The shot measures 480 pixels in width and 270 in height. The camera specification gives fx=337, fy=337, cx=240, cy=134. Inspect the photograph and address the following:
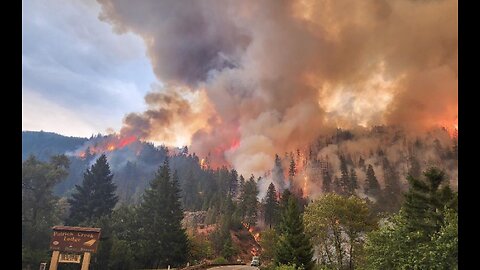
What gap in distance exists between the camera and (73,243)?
31.1 metres

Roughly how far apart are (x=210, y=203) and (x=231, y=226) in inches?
1125

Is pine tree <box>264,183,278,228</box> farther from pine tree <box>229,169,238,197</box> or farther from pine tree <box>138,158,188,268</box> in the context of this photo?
pine tree <box>138,158,188,268</box>

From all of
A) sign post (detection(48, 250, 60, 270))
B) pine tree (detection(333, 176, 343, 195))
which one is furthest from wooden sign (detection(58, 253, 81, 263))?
pine tree (detection(333, 176, 343, 195))

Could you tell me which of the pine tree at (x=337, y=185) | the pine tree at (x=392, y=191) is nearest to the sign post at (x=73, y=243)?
the pine tree at (x=392, y=191)

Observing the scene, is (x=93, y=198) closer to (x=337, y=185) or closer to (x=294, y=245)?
(x=294, y=245)

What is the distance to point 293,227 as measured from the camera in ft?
153

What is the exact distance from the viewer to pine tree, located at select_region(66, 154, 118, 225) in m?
62.3

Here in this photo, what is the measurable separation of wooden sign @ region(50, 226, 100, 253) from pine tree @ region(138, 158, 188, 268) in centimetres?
2472

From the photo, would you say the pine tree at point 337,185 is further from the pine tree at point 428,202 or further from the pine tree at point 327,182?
the pine tree at point 428,202

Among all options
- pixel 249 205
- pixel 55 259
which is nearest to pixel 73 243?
pixel 55 259

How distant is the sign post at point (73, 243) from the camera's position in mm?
30828

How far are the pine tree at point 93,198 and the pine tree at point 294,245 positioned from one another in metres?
34.5

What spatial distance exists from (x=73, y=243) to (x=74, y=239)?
0.36 m
